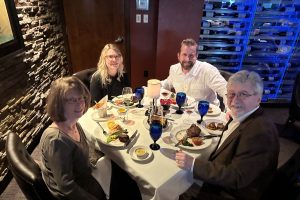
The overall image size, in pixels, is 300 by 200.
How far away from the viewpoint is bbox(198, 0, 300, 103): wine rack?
9.80 feet

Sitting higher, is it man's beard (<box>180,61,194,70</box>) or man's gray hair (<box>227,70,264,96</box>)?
man's gray hair (<box>227,70,264,96</box>)

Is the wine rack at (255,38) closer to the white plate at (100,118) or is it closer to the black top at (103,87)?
the black top at (103,87)

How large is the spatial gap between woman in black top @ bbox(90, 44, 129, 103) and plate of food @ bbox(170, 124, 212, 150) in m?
0.94

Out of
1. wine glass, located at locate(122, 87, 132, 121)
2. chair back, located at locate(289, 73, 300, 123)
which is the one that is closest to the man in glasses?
wine glass, located at locate(122, 87, 132, 121)

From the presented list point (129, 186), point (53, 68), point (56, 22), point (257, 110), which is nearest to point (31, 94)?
point (53, 68)

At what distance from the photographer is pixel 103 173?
1.32m

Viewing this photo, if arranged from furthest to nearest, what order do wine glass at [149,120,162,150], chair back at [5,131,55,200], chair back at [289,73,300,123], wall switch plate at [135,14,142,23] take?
wall switch plate at [135,14,142,23]
chair back at [289,73,300,123]
wine glass at [149,120,162,150]
chair back at [5,131,55,200]

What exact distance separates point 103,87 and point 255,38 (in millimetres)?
2388

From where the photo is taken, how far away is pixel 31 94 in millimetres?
2504

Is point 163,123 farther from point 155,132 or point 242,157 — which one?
point 242,157

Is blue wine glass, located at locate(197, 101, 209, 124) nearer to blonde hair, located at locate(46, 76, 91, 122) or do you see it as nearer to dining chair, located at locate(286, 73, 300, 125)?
blonde hair, located at locate(46, 76, 91, 122)

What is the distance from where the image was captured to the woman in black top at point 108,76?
2059 millimetres

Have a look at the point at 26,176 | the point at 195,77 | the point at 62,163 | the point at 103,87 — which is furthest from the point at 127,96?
the point at 26,176

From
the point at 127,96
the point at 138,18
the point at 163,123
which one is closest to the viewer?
the point at 163,123
